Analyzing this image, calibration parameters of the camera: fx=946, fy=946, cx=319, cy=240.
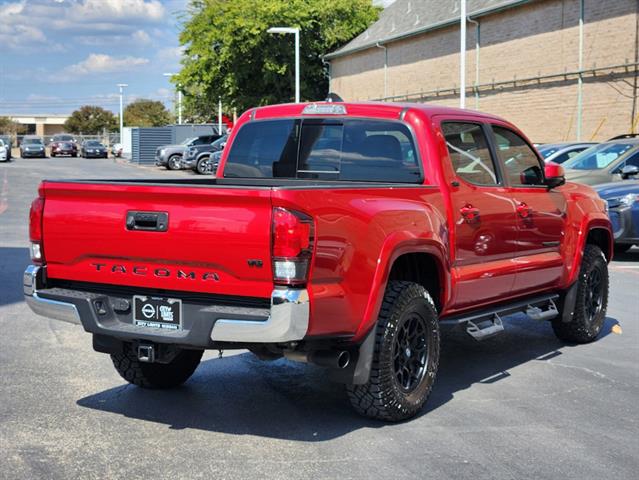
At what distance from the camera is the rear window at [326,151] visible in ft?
21.4

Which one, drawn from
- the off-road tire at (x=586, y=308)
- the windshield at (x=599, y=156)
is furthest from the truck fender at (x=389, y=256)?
the windshield at (x=599, y=156)

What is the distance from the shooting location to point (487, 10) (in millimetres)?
37062

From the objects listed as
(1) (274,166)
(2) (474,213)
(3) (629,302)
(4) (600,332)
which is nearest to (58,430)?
(1) (274,166)

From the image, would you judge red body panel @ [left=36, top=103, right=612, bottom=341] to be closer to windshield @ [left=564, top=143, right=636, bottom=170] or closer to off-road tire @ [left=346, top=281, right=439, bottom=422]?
off-road tire @ [left=346, top=281, right=439, bottom=422]

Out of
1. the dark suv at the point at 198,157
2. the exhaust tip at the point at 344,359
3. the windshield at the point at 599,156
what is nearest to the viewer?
the exhaust tip at the point at 344,359

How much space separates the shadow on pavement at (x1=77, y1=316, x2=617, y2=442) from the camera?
226 inches

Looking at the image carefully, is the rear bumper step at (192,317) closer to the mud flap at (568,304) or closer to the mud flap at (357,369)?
the mud flap at (357,369)

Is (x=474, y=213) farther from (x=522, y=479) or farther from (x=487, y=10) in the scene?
(x=487, y=10)

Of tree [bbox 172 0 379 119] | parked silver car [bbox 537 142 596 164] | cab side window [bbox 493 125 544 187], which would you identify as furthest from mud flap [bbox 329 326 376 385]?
tree [bbox 172 0 379 119]

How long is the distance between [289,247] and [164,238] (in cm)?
76

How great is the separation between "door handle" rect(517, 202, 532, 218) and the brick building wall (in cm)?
2369

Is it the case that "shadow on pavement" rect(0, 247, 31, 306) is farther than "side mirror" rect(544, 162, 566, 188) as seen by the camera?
Yes

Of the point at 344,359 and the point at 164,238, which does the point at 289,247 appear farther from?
the point at 344,359

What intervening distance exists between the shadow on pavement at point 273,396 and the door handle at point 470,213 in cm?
121
